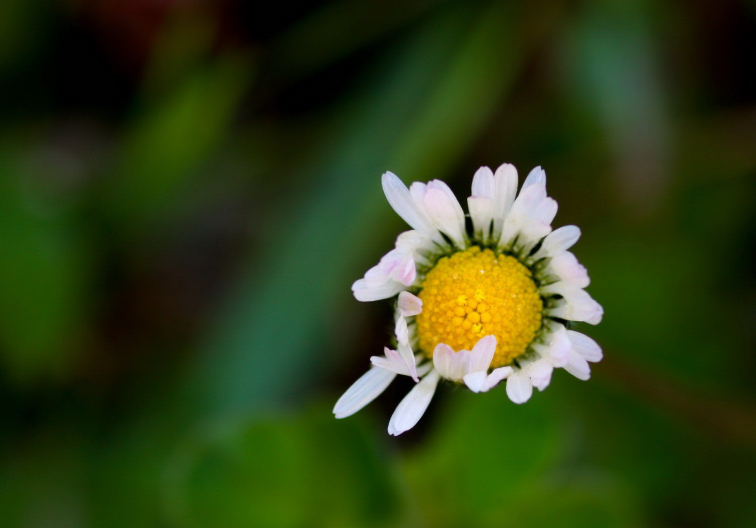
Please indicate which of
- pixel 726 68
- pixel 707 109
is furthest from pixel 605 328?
pixel 726 68

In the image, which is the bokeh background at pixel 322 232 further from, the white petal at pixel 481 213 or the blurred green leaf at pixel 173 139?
the white petal at pixel 481 213

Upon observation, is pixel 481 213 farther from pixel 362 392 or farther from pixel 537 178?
pixel 362 392

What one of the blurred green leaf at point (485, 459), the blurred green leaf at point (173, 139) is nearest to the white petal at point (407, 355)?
the blurred green leaf at point (485, 459)

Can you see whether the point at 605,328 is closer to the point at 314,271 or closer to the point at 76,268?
the point at 314,271

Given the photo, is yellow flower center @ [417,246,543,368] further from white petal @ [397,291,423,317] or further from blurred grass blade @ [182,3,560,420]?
blurred grass blade @ [182,3,560,420]

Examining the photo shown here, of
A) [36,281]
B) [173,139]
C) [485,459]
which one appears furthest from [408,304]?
[36,281]
